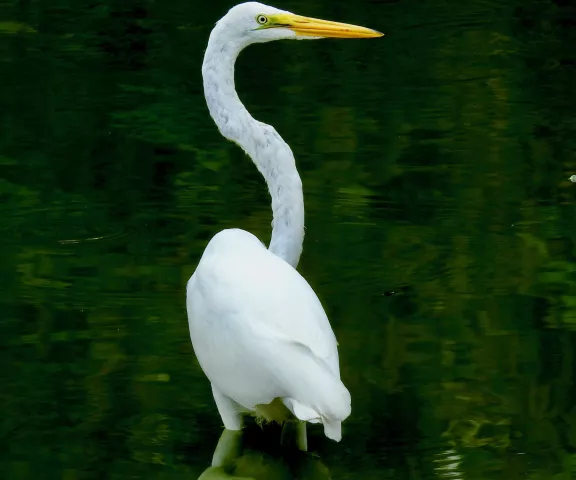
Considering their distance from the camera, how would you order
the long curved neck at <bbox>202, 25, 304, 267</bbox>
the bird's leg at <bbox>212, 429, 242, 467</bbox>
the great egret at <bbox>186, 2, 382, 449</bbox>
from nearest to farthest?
the great egret at <bbox>186, 2, 382, 449</bbox> → the bird's leg at <bbox>212, 429, 242, 467</bbox> → the long curved neck at <bbox>202, 25, 304, 267</bbox>

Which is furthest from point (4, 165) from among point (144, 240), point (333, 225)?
point (333, 225)

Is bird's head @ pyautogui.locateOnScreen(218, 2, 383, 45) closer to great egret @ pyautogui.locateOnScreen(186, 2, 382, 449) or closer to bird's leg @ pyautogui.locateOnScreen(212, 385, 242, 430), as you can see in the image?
great egret @ pyautogui.locateOnScreen(186, 2, 382, 449)

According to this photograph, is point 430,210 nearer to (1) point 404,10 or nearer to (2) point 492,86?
(2) point 492,86

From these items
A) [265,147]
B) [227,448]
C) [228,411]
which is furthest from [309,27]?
[227,448]

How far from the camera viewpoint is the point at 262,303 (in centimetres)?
419

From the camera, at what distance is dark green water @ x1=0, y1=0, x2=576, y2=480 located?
450cm

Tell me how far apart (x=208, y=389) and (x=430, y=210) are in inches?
84.1

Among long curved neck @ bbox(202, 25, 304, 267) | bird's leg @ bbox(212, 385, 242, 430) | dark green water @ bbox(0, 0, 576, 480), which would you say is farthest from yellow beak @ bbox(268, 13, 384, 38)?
bird's leg @ bbox(212, 385, 242, 430)

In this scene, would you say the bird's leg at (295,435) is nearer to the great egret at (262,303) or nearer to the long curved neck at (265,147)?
the great egret at (262,303)

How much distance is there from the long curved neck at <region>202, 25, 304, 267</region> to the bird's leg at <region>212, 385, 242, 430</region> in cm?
64

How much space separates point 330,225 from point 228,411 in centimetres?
221

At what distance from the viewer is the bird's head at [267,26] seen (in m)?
4.84

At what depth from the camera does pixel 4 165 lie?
293 inches

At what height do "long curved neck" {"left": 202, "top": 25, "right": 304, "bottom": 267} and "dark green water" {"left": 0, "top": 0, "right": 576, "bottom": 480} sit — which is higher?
"long curved neck" {"left": 202, "top": 25, "right": 304, "bottom": 267}
